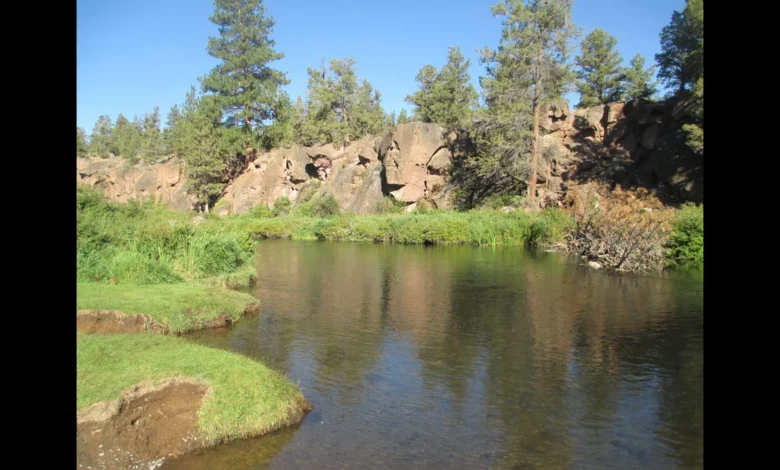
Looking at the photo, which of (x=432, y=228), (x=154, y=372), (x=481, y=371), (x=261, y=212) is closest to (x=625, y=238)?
(x=481, y=371)

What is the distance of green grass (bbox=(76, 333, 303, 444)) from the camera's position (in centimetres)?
734

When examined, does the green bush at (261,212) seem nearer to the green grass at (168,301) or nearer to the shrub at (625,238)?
the shrub at (625,238)

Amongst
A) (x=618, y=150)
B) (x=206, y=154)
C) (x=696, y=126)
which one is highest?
(x=206, y=154)

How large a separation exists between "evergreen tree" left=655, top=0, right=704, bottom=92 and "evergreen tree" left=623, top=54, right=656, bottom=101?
1.37 m

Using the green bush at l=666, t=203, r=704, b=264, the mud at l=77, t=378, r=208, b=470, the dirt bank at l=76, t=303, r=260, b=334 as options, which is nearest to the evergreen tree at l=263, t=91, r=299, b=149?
the green bush at l=666, t=203, r=704, b=264

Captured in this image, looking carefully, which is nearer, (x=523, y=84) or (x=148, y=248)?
(x=148, y=248)

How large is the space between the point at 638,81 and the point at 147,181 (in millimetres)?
51313

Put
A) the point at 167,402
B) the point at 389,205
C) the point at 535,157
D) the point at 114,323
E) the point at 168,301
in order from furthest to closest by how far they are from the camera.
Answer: the point at 389,205
the point at 535,157
the point at 168,301
the point at 114,323
the point at 167,402

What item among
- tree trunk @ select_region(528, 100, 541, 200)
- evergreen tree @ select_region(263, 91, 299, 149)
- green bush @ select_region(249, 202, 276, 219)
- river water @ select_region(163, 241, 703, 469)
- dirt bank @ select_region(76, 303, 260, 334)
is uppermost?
evergreen tree @ select_region(263, 91, 299, 149)

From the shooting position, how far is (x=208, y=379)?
26.2 ft

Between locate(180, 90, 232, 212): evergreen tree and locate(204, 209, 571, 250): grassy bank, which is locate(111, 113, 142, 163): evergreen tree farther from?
locate(204, 209, 571, 250): grassy bank

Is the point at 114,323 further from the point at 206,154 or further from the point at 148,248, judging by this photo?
the point at 206,154

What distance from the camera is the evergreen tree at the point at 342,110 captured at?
59.2 meters
